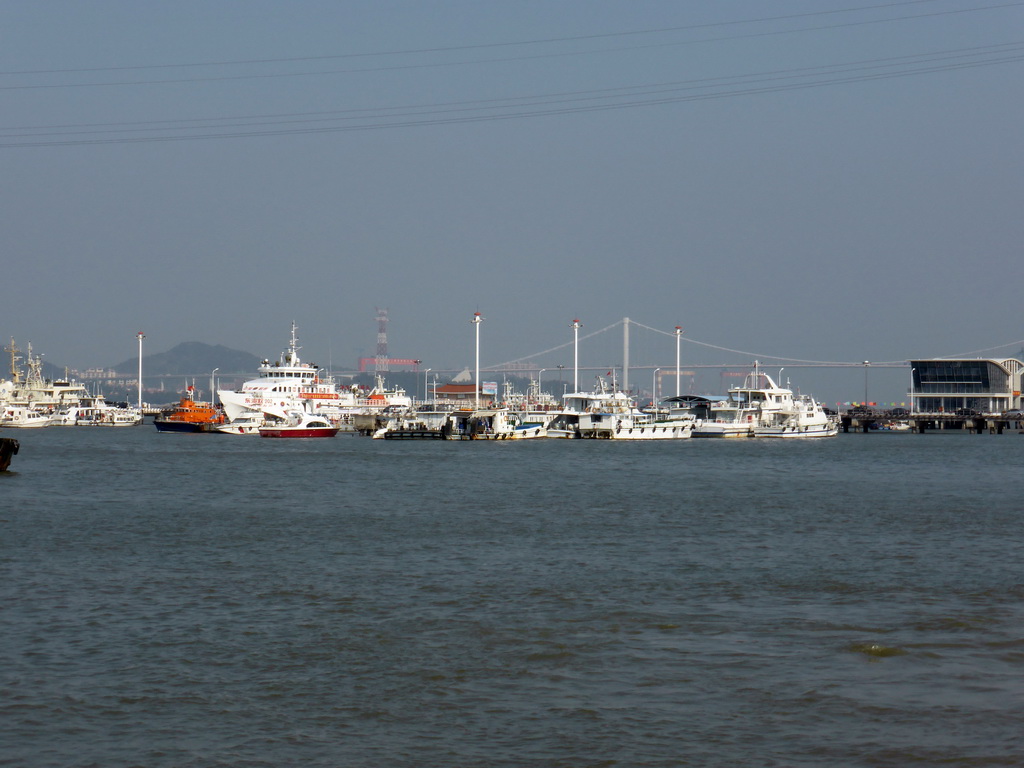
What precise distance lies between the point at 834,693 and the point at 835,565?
9748mm

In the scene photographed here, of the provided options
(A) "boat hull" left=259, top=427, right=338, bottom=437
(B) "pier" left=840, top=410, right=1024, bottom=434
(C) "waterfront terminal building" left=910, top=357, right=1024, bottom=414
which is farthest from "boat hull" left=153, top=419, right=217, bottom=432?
(C) "waterfront terminal building" left=910, top=357, right=1024, bottom=414

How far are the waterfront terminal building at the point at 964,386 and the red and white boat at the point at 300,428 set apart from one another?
8611cm

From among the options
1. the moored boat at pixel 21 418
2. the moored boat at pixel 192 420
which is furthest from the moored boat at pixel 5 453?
the moored boat at pixel 21 418

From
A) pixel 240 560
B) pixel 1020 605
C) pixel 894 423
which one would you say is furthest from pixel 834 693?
pixel 894 423

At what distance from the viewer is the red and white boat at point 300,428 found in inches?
3388

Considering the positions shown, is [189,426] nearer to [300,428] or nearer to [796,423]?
[300,428]

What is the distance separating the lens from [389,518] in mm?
29656

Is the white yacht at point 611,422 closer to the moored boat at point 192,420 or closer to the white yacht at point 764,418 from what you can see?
the white yacht at point 764,418

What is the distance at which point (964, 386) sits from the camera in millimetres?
147125

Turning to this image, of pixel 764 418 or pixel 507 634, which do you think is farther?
pixel 764 418

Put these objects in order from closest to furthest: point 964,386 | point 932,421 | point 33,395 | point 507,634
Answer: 1. point 507,634
2. point 33,395
3. point 932,421
4. point 964,386

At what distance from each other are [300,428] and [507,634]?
73.5 meters

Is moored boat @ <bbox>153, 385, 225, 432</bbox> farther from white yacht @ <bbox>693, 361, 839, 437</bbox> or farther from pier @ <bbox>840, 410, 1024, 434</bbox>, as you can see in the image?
pier @ <bbox>840, 410, 1024, 434</bbox>

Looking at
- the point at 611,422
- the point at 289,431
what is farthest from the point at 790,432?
the point at 289,431
